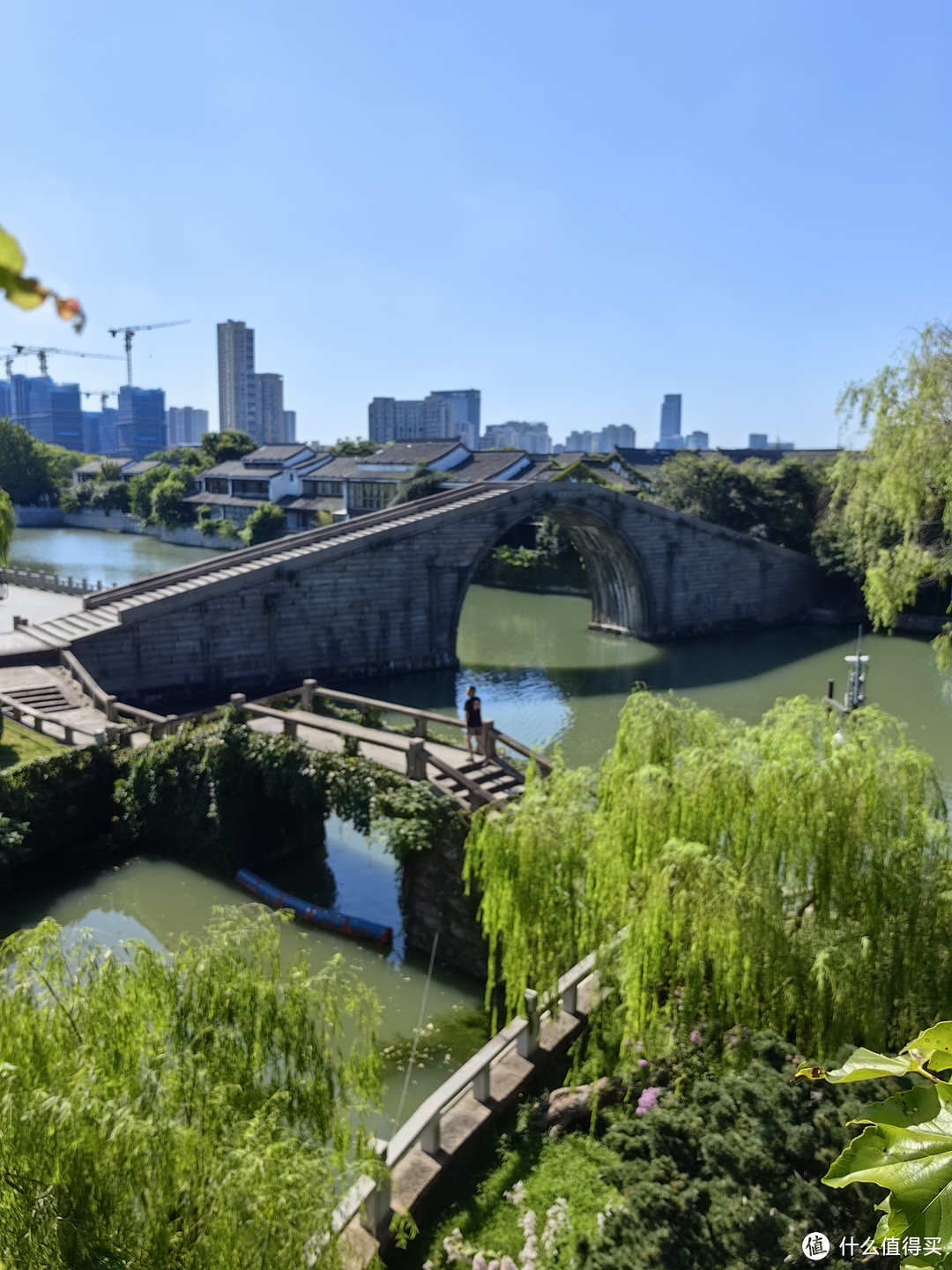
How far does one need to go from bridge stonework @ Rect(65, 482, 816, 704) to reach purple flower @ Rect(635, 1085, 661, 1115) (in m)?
19.5

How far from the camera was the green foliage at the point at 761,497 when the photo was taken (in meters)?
42.0

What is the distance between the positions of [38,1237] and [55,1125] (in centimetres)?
45

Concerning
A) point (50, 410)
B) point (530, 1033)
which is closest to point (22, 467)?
point (530, 1033)

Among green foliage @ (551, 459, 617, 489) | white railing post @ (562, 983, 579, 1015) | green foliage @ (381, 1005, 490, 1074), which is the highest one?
green foliage @ (551, 459, 617, 489)

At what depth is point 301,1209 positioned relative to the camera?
476 cm

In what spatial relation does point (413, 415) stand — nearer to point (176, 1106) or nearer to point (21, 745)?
point (21, 745)

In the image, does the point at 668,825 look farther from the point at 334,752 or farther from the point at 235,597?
the point at 235,597

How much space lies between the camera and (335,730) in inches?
553

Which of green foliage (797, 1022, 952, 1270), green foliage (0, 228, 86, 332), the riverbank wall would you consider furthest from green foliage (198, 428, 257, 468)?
green foliage (0, 228, 86, 332)

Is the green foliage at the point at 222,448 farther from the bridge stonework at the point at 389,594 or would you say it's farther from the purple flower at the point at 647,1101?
the purple flower at the point at 647,1101

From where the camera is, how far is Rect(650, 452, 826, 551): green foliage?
138 feet

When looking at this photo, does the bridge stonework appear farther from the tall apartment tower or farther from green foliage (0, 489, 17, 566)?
the tall apartment tower

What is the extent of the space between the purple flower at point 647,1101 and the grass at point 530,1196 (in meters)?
0.36

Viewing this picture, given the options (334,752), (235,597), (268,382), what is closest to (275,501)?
(235,597)
